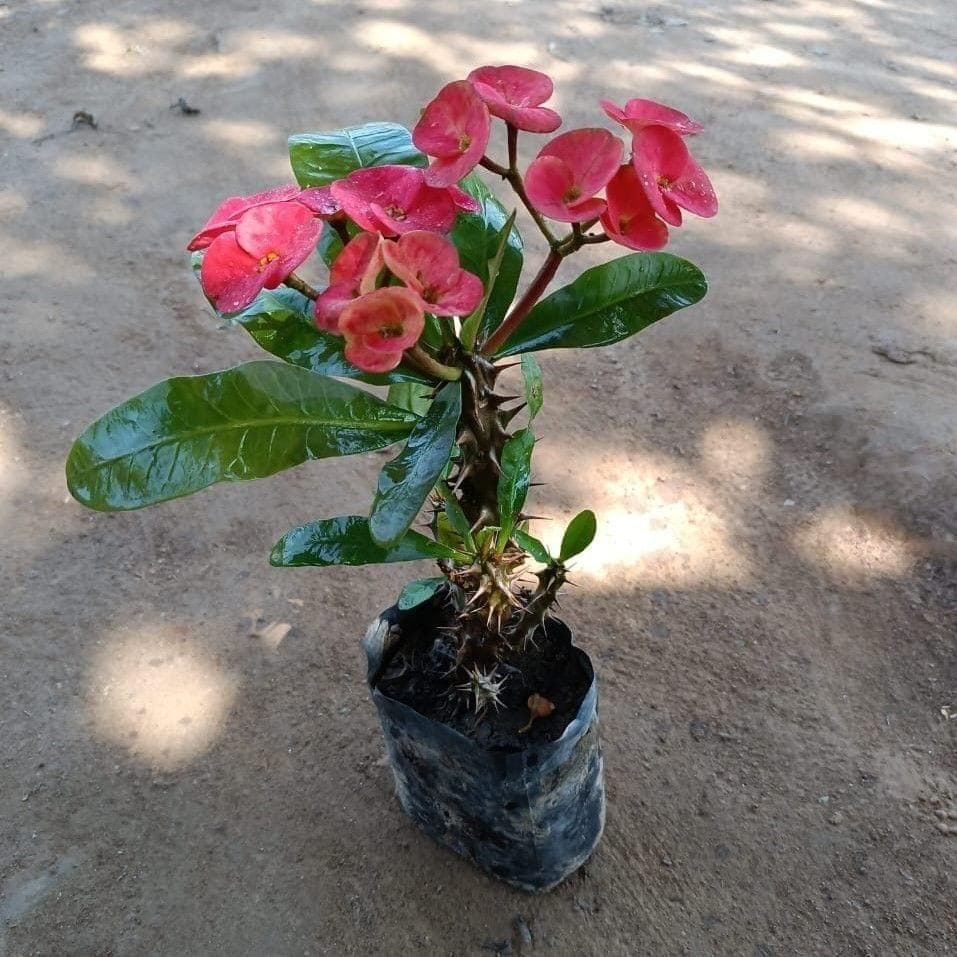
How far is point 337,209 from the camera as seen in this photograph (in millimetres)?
825

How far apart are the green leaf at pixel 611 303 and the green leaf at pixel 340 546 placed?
0.29m

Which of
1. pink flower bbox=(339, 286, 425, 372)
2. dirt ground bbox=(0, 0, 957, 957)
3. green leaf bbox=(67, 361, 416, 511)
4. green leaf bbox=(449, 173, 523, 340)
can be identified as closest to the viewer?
pink flower bbox=(339, 286, 425, 372)

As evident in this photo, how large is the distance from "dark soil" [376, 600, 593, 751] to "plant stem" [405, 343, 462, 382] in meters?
0.53

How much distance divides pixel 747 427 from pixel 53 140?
3.00 meters

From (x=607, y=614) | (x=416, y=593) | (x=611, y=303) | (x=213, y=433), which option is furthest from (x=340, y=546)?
(x=607, y=614)

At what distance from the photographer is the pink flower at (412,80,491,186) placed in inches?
32.3

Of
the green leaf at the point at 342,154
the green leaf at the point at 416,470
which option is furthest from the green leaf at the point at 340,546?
the green leaf at the point at 342,154

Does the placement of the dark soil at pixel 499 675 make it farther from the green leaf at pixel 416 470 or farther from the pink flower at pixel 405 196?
the pink flower at pixel 405 196

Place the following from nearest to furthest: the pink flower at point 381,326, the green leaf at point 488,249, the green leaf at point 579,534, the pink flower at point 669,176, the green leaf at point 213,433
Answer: the pink flower at point 381,326 < the pink flower at point 669,176 < the green leaf at point 213,433 < the green leaf at point 488,249 < the green leaf at point 579,534

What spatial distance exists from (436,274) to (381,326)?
3.2 inches

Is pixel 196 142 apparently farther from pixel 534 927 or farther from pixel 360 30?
pixel 534 927

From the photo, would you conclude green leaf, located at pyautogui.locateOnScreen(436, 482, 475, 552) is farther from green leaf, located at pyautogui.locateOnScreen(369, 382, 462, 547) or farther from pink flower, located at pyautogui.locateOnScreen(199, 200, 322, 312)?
pink flower, located at pyautogui.locateOnScreen(199, 200, 322, 312)

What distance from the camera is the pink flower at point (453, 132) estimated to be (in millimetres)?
821

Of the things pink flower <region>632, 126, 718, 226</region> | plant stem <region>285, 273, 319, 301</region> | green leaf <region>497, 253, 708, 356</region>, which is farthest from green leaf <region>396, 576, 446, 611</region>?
pink flower <region>632, 126, 718, 226</region>
